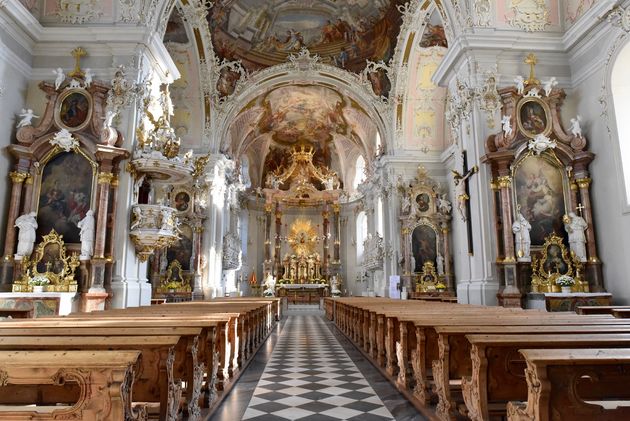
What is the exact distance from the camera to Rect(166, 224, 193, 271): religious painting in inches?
644

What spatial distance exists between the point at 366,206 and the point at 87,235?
16.6m

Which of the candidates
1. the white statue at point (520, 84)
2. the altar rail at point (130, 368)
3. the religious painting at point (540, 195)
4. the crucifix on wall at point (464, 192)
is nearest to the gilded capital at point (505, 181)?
the religious painting at point (540, 195)

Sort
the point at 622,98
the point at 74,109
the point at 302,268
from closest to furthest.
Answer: the point at 622,98 < the point at 74,109 < the point at 302,268

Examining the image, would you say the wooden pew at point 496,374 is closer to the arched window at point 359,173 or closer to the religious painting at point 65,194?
the religious painting at point 65,194

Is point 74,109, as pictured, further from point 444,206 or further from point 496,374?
point 444,206

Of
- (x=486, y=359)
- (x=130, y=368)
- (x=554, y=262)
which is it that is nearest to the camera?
(x=130, y=368)

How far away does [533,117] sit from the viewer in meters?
9.75

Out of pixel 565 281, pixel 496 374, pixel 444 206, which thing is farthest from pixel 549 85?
pixel 496 374

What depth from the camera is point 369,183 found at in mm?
22188

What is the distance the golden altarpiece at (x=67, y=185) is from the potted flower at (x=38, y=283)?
0.23 ft

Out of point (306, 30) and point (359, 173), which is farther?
point (359, 173)

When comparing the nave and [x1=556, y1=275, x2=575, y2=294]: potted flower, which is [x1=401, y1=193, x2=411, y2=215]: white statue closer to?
[x1=556, y1=275, x2=575, y2=294]: potted flower

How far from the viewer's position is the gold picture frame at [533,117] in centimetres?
966

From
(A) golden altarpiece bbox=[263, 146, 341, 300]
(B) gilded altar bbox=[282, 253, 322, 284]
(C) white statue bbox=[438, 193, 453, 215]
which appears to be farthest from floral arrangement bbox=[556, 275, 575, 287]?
(B) gilded altar bbox=[282, 253, 322, 284]
